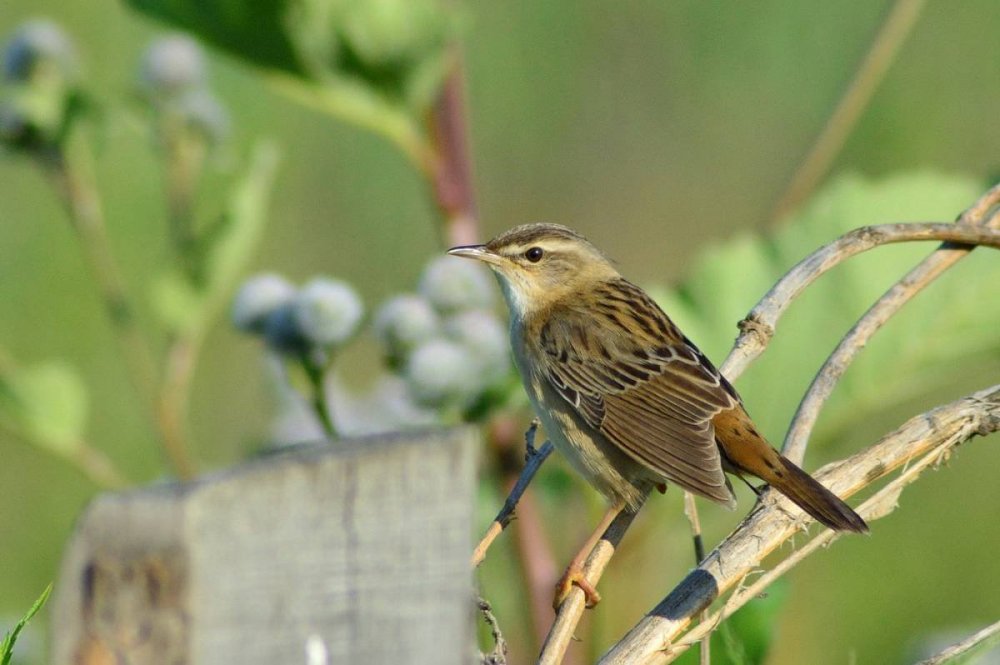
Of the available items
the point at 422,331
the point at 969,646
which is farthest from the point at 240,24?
the point at 969,646

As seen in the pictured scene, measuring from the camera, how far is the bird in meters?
3.04

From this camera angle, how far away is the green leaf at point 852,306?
373cm

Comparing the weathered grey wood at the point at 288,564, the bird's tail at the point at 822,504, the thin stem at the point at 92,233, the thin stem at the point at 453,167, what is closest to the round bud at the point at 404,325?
the thin stem at the point at 453,167

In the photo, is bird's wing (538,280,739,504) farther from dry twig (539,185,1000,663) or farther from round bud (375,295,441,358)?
round bud (375,295,441,358)

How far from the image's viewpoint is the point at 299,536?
4.56 ft

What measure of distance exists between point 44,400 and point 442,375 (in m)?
1.16

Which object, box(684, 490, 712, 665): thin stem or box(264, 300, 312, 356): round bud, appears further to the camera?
box(264, 300, 312, 356): round bud

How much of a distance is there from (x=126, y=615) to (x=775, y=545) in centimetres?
144

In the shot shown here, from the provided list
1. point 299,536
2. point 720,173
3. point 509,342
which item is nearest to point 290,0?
point 509,342

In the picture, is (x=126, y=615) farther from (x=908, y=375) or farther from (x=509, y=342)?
(x=908, y=375)

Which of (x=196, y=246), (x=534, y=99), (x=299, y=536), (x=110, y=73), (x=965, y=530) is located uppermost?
(x=110, y=73)

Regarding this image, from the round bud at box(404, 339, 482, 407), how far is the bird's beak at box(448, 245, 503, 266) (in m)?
0.27

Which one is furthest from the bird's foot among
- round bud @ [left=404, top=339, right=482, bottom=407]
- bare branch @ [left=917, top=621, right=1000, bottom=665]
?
round bud @ [left=404, top=339, right=482, bottom=407]

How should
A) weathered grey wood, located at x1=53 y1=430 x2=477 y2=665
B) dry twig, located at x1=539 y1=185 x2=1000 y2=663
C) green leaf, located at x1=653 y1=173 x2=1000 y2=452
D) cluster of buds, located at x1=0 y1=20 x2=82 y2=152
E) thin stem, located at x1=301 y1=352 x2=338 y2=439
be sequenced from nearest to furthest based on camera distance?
weathered grey wood, located at x1=53 y1=430 x2=477 y2=665, dry twig, located at x1=539 y1=185 x2=1000 y2=663, thin stem, located at x1=301 y1=352 x2=338 y2=439, green leaf, located at x1=653 y1=173 x2=1000 y2=452, cluster of buds, located at x1=0 y1=20 x2=82 y2=152
